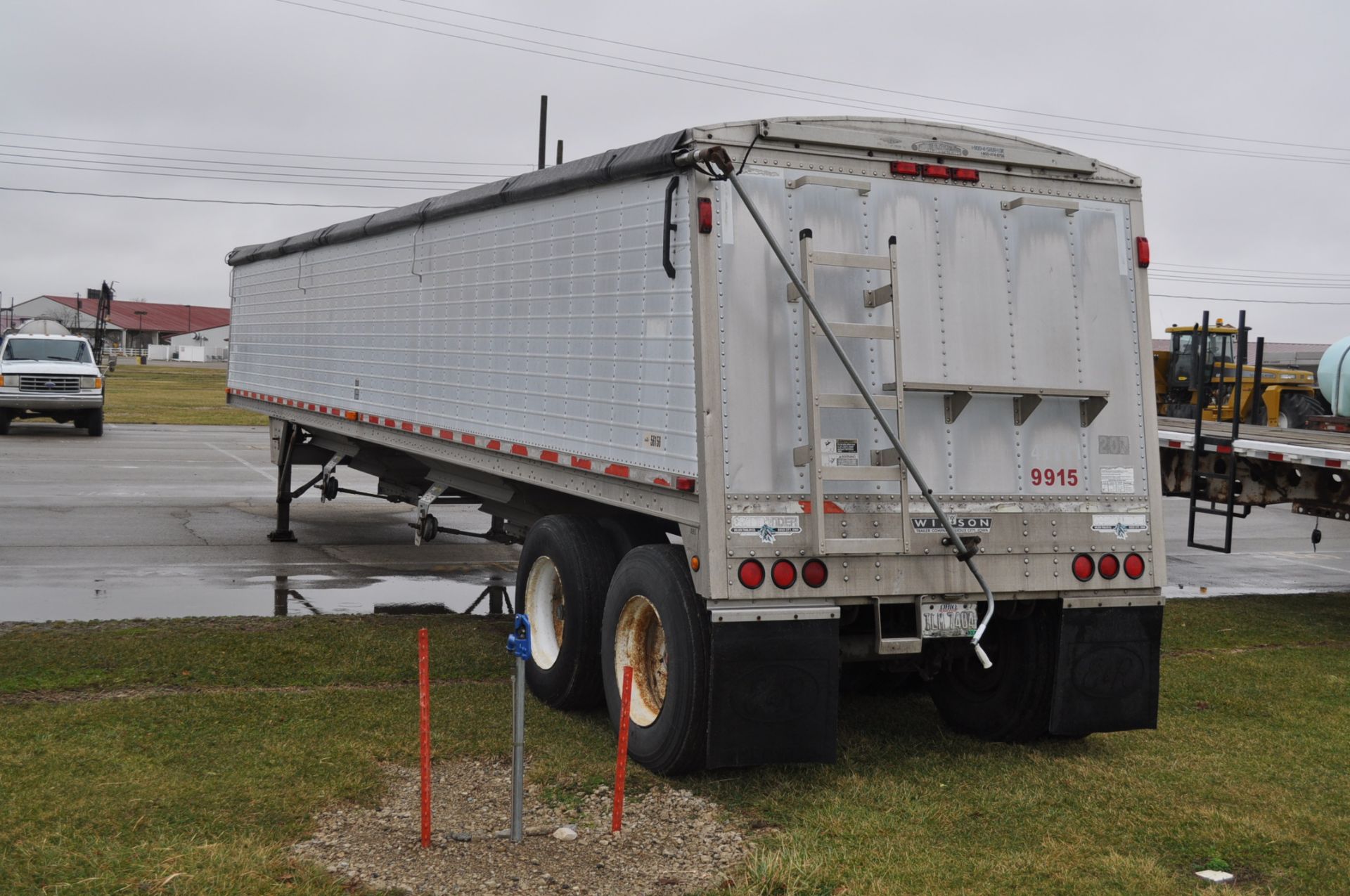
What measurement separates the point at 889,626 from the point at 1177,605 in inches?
273

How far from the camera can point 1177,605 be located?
12.5 metres

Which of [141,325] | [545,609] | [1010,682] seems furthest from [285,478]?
[141,325]

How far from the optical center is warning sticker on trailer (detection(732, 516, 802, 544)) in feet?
19.8

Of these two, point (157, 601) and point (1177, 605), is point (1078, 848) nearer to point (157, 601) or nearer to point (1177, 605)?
point (1177, 605)

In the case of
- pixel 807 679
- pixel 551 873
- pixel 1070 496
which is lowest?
pixel 551 873

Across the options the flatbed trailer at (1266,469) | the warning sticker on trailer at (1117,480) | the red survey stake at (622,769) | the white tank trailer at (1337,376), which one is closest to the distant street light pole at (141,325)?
the white tank trailer at (1337,376)

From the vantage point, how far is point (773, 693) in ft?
20.1

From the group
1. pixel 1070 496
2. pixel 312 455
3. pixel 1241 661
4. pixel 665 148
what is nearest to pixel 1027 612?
pixel 1070 496

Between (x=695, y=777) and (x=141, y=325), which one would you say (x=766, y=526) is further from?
(x=141, y=325)

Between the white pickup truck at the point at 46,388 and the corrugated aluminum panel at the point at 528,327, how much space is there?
1724 cm

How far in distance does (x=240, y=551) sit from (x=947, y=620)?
1000 cm

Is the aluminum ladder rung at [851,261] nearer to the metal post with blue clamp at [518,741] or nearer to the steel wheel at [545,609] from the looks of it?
the metal post with blue clamp at [518,741]

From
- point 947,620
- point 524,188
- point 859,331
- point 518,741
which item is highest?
point 524,188

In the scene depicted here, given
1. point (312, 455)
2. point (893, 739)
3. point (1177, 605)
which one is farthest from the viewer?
point (312, 455)
